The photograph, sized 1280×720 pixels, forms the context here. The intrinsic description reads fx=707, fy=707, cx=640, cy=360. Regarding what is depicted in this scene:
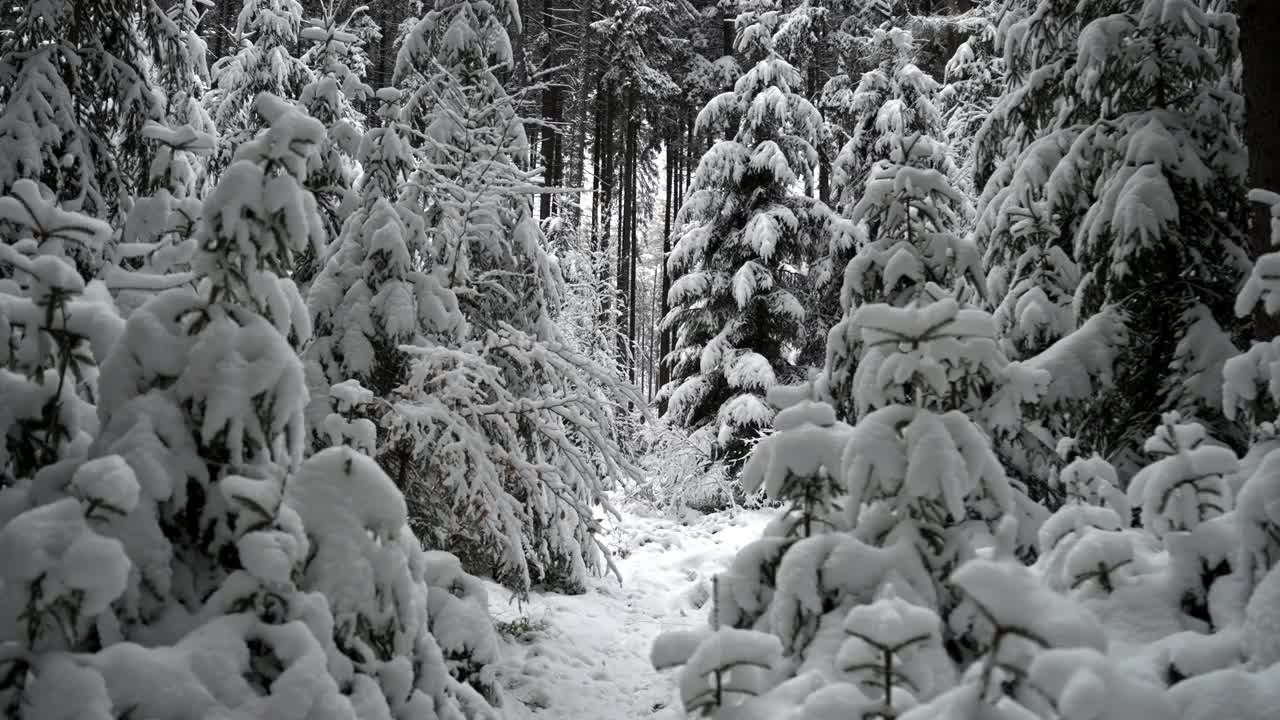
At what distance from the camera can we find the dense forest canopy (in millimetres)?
1742

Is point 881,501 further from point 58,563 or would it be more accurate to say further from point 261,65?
point 261,65

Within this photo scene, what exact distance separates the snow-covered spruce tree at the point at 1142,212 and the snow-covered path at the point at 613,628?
4.05 m

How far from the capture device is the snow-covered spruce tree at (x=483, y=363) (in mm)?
4328

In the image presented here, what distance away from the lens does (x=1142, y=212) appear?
468 centimetres

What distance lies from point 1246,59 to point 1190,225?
1.16m

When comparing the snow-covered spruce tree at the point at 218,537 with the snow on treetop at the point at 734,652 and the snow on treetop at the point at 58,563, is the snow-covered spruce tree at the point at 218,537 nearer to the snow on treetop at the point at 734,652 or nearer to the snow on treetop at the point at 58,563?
the snow on treetop at the point at 58,563

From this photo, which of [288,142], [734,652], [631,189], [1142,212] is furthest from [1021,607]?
[631,189]

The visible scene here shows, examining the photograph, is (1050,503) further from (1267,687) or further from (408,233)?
(408,233)

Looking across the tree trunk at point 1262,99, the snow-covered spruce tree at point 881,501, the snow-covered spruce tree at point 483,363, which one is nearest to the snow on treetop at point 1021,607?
the snow-covered spruce tree at point 881,501

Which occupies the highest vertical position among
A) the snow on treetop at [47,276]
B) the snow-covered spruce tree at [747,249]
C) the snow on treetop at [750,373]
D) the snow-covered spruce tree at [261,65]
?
the snow-covered spruce tree at [261,65]

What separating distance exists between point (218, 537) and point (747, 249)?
39.5 ft

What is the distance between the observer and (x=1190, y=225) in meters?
5.00

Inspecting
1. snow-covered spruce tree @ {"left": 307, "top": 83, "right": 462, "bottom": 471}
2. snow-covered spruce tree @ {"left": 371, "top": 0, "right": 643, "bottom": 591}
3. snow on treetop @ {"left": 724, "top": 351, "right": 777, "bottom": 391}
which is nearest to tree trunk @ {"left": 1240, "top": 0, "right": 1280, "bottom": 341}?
snow-covered spruce tree @ {"left": 371, "top": 0, "right": 643, "bottom": 591}

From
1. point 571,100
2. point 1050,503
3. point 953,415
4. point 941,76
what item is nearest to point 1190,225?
point 1050,503
